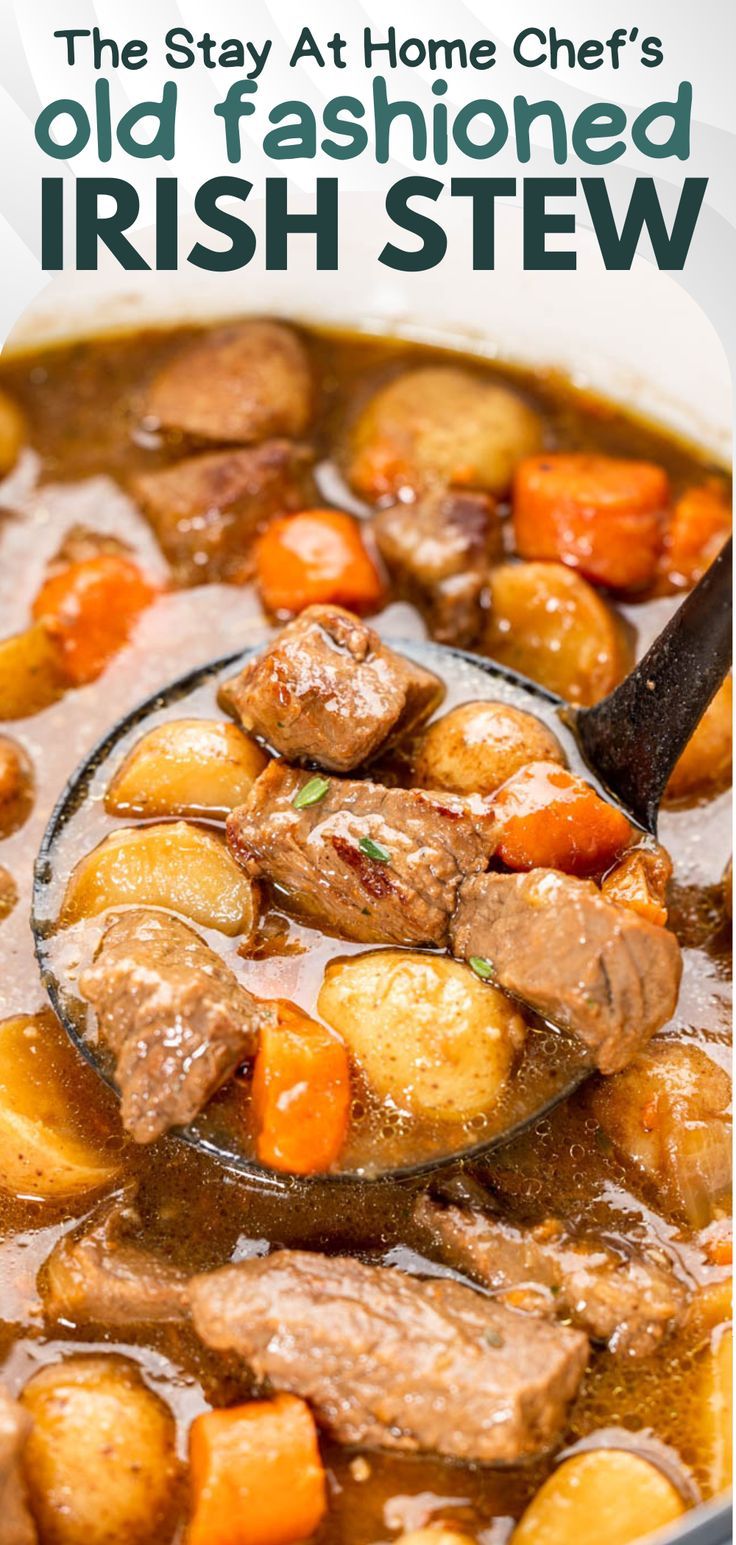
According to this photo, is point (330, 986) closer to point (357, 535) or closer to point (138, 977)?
point (138, 977)

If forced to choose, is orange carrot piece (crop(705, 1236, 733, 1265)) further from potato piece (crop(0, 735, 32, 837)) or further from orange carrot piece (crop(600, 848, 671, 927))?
potato piece (crop(0, 735, 32, 837))

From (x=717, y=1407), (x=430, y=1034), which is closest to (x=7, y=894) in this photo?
(x=430, y=1034)

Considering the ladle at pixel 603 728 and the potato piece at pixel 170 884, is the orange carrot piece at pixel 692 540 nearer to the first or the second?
the ladle at pixel 603 728

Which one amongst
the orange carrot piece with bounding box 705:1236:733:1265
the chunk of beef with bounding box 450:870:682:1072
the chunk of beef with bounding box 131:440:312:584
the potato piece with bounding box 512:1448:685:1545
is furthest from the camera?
the chunk of beef with bounding box 131:440:312:584

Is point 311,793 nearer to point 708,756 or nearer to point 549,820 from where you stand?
point 549,820

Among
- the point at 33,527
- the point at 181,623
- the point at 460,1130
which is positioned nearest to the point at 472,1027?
the point at 460,1130

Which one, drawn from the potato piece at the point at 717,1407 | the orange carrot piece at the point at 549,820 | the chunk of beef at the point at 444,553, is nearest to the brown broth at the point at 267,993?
the potato piece at the point at 717,1407

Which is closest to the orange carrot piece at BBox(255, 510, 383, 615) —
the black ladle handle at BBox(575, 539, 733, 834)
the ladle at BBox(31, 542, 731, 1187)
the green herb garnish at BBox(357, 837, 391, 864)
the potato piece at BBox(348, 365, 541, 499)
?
the potato piece at BBox(348, 365, 541, 499)
